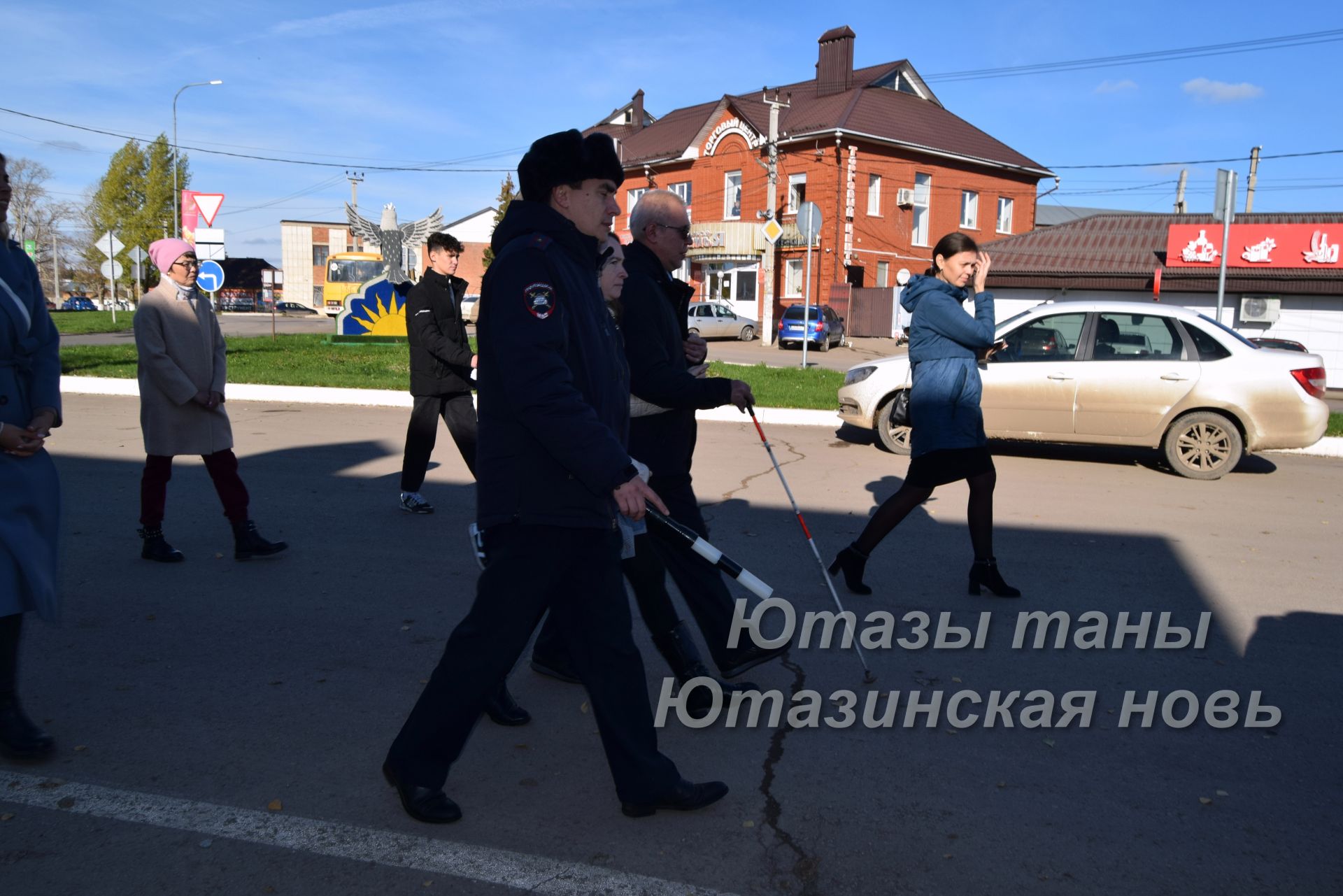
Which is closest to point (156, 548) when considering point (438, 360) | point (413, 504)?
point (413, 504)

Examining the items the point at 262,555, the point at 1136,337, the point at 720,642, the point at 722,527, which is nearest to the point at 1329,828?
the point at 720,642

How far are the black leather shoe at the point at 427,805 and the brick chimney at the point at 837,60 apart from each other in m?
43.9

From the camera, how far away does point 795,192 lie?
140 ft

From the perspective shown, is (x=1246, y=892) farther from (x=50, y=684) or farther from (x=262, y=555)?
(x=262, y=555)

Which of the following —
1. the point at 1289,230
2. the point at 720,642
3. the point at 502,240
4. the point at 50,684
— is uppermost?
the point at 1289,230

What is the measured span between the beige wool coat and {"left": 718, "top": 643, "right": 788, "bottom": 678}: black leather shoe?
339 cm

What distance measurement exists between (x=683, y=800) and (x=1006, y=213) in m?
47.2

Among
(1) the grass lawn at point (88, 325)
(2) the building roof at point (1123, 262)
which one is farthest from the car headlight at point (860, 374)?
(1) the grass lawn at point (88, 325)

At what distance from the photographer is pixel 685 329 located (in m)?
4.19

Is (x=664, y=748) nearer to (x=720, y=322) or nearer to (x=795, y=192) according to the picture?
(x=720, y=322)

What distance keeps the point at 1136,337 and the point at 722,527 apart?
213 inches

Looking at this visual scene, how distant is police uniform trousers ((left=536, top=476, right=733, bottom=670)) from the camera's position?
3.94 meters

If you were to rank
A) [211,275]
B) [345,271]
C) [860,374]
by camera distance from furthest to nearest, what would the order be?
[345,271] → [211,275] → [860,374]

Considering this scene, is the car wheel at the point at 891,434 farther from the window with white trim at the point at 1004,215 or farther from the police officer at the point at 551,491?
the window with white trim at the point at 1004,215
